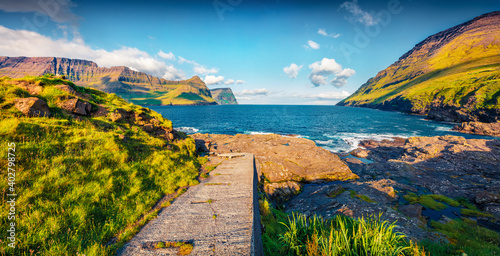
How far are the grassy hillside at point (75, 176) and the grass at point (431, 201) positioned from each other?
17877 mm

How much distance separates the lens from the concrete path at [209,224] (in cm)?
521

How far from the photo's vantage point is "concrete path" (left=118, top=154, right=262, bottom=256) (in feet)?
17.1

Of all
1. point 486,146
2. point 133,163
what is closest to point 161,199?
point 133,163

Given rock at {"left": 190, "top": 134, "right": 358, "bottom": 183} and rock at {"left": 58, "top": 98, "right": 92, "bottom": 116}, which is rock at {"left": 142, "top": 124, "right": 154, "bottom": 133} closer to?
rock at {"left": 58, "top": 98, "right": 92, "bottom": 116}

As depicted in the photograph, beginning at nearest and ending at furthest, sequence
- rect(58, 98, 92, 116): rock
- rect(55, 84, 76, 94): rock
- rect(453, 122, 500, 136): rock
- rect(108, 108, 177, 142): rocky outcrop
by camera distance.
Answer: rect(58, 98, 92, 116): rock < rect(55, 84, 76, 94): rock < rect(108, 108, 177, 142): rocky outcrop < rect(453, 122, 500, 136): rock

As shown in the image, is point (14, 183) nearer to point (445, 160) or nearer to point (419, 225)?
point (419, 225)

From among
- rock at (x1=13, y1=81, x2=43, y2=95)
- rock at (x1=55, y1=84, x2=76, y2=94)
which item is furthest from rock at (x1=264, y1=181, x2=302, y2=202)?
rock at (x1=13, y1=81, x2=43, y2=95)

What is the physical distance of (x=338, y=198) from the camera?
12367mm

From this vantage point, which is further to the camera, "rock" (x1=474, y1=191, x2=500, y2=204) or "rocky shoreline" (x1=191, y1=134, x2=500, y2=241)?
"rock" (x1=474, y1=191, x2=500, y2=204)

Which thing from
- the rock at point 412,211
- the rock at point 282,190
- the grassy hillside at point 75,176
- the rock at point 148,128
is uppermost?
the rock at point 148,128

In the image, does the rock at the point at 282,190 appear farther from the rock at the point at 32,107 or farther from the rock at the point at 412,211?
the rock at the point at 32,107

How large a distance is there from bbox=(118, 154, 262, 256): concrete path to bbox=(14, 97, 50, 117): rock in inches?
336

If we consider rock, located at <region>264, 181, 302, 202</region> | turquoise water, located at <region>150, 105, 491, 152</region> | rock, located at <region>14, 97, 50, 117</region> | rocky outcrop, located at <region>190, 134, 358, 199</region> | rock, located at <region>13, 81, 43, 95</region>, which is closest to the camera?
rock, located at <region>14, 97, 50, 117</region>

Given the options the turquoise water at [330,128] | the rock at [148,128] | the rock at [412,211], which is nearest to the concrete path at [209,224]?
the rock at [148,128]
